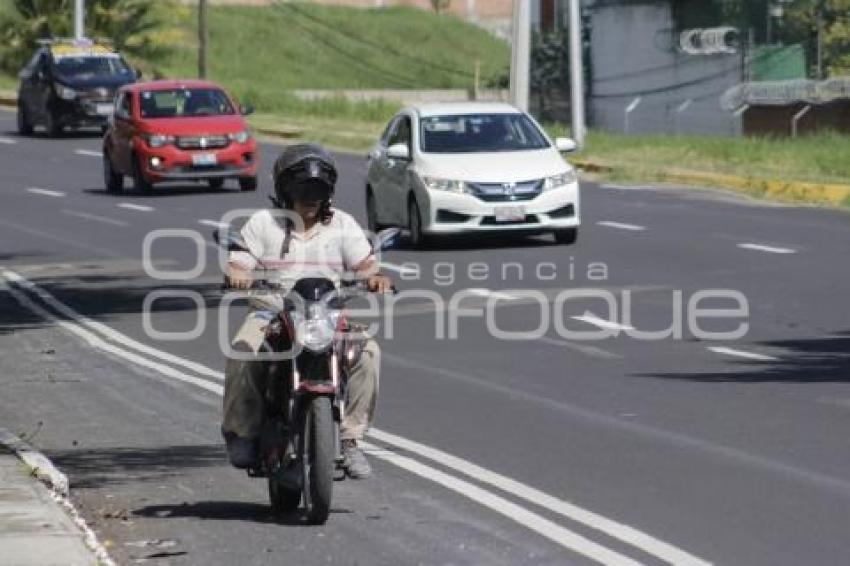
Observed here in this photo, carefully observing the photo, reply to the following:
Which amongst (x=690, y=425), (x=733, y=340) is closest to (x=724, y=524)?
(x=690, y=425)

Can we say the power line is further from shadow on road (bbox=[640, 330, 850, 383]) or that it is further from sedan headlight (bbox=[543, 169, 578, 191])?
shadow on road (bbox=[640, 330, 850, 383])

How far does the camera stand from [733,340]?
1795cm

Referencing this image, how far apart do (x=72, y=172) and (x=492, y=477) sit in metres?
30.6

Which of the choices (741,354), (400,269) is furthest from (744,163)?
(741,354)

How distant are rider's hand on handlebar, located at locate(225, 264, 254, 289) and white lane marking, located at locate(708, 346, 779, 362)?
6.98m

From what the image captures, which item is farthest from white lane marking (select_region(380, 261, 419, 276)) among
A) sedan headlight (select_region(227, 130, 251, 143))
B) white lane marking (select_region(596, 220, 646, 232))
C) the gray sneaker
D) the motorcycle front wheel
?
the motorcycle front wheel

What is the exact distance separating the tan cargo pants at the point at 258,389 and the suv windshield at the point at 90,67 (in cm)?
3895

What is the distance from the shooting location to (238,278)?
10.4 m

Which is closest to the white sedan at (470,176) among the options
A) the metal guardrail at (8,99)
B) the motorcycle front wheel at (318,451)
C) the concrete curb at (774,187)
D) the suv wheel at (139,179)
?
the concrete curb at (774,187)

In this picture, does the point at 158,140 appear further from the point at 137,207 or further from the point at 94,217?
the point at 94,217

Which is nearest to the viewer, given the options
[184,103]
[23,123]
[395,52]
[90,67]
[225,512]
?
[225,512]

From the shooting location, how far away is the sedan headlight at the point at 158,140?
36125 millimetres

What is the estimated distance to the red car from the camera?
36031 mm

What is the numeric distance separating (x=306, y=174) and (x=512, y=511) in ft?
5.63
